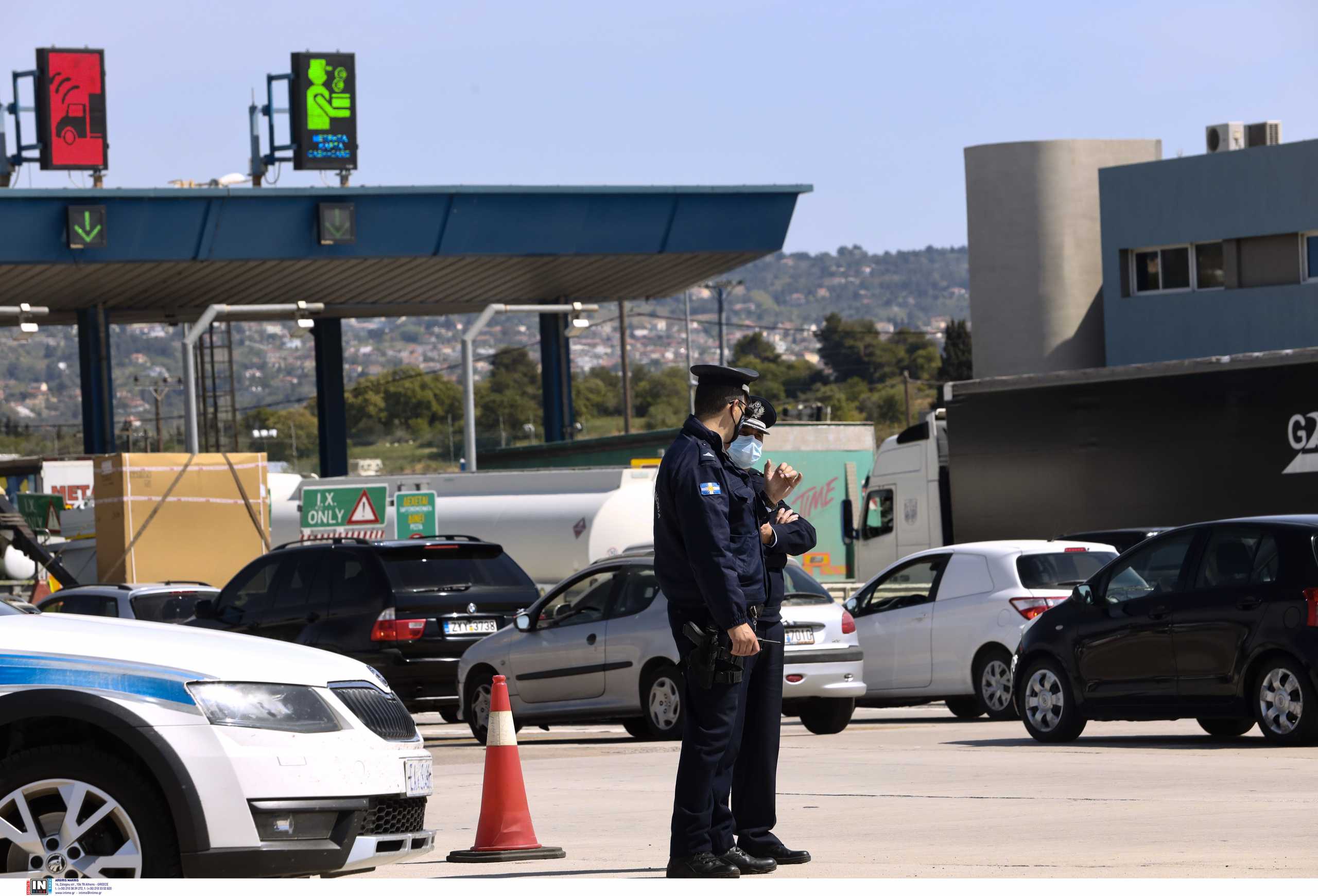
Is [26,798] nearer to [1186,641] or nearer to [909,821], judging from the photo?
[909,821]

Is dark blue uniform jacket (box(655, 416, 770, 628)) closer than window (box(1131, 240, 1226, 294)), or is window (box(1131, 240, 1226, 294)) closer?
dark blue uniform jacket (box(655, 416, 770, 628))

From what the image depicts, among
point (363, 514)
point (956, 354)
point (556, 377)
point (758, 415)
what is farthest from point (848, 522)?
point (956, 354)

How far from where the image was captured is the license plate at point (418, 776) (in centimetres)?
685

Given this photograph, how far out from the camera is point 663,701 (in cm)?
1548

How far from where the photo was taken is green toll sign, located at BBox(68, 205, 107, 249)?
3531 centimetres

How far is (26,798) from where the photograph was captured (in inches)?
246

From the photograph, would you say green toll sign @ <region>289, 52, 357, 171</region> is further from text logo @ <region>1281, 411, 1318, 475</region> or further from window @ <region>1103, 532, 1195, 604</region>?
window @ <region>1103, 532, 1195, 604</region>

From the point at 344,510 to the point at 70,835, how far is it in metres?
20.8

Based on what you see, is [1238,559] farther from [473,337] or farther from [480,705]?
[473,337]

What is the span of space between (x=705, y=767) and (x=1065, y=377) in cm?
1592

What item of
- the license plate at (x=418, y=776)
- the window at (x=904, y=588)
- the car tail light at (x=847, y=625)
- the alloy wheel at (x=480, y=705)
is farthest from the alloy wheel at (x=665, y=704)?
the license plate at (x=418, y=776)

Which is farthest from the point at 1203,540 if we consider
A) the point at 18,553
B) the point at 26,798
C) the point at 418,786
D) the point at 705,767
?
A: the point at 18,553

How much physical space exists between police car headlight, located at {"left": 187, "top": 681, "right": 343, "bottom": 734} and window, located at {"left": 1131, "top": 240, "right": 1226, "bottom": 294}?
38641 millimetres

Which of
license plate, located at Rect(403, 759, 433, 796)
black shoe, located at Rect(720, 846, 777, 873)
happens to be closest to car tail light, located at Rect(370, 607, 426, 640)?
black shoe, located at Rect(720, 846, 777, 873)
